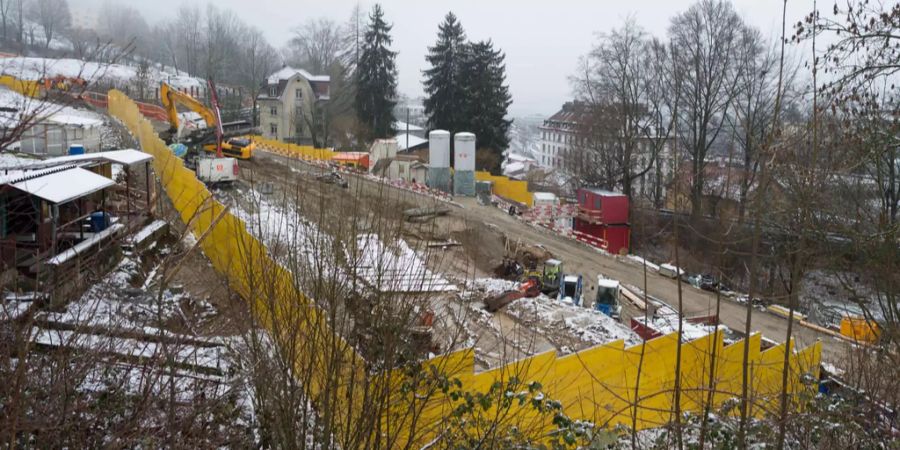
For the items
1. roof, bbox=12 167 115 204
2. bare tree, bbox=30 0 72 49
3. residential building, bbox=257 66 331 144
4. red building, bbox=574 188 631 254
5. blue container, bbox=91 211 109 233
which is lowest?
red building, bbox=574 188 631 254

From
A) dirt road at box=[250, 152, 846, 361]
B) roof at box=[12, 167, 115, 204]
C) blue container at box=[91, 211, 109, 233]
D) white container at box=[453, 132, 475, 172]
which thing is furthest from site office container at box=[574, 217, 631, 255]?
roof at box=[12, 167, 115, 204]

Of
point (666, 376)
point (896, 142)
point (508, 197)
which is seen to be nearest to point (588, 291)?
point (666, 376)

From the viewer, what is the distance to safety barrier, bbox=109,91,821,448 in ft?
16.3

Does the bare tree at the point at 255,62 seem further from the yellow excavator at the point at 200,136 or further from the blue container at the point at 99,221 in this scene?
the blue container at the point at 99,221

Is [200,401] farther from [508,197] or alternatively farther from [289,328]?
[508,197]

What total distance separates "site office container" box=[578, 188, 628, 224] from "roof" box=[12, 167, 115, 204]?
58.8 feet

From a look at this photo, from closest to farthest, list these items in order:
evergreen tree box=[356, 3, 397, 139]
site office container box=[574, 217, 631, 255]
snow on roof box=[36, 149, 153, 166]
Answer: snow on roof box=[36, 149, 153, 166], site office container box=[574, 217, 631, 255], evergreen tree box=[356, 3, 397, 139]

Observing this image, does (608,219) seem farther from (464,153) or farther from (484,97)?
(484,97)

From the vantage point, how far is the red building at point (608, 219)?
89.7 feet

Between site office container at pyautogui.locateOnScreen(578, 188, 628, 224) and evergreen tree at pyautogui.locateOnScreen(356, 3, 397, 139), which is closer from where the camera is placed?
site office container at pyautogui.locateOnScreen(578, 188, 628, 224)

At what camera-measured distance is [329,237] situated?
19.0 feet

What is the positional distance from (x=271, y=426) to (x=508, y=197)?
32108 millimetres

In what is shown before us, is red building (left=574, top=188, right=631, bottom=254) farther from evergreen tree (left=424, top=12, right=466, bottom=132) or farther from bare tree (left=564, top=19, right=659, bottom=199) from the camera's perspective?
evergreen tree (left=424, top=12, right=466, bottom=132)

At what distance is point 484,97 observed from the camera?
40781mm
